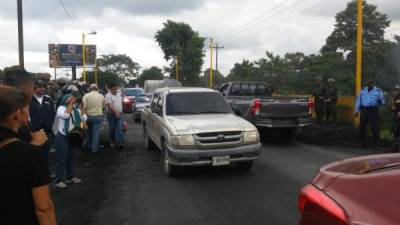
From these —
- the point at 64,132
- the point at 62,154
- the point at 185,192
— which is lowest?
the point at 185,192

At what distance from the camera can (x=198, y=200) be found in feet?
22.9

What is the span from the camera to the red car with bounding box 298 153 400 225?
7.28 feet

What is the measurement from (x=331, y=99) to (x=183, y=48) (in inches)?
1902

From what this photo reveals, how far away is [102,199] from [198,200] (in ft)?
5.02

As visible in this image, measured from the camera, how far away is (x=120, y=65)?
137375 millimetres

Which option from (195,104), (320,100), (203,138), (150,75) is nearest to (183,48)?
(150,75)

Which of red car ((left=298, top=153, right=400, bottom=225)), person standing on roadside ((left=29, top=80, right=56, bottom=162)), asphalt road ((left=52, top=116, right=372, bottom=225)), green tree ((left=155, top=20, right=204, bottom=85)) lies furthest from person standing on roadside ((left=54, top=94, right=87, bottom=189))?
green tree ((left=155, top=20, right=204, bottom=85))

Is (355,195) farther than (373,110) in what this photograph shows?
No

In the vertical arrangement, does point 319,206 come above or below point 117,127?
above

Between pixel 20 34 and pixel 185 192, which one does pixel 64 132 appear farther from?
pixel 20 34

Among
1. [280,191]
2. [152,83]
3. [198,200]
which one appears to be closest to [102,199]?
[198,200]

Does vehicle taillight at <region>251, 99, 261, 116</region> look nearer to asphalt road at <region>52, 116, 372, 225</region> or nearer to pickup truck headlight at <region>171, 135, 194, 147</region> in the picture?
asphalt road at <region>52, 116, 372, 225</region>

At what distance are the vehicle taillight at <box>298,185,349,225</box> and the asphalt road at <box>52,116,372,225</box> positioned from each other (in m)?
3.09

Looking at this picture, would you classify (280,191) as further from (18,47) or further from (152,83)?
(152,83)
